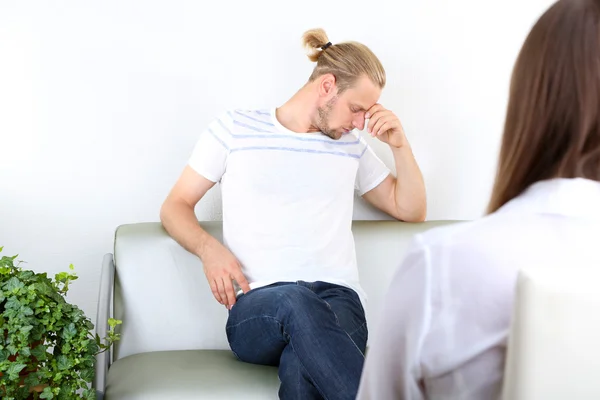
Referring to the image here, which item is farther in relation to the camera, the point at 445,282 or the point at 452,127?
the point at 452,127

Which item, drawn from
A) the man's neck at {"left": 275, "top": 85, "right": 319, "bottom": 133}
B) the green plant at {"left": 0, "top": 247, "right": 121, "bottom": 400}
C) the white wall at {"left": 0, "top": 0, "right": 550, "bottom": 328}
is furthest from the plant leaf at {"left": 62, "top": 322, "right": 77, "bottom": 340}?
the man's neck at {"left": 275, "top": 85, "right": 319, "bottom": 133}

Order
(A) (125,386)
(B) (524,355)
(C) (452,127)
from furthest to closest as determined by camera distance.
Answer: (C) (452,127), (A) (125,386), (B) (524,355)

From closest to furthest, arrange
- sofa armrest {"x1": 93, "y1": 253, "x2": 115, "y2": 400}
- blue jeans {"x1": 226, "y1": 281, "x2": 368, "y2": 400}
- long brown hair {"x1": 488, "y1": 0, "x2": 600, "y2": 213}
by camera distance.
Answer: long brown hair {"x1": 488, "y1": 0, "x2": 600, "y2": 213} → blue jeans {"x1": 226, "y1": 281, "x2": 368, "y2": 400} → sofa armrest {"x1": 93, "y1": 253, "x2": 115, "y2": 400}

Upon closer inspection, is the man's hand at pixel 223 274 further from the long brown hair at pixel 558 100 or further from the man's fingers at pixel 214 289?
the long brown hair at pixel 558 100

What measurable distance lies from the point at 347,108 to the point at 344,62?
0.13 metres

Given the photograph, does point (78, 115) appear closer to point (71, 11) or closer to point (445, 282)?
point (71, 11)

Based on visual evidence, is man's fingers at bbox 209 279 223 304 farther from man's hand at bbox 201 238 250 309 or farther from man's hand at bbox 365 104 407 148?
man's hand at bbox 365 104 407 148

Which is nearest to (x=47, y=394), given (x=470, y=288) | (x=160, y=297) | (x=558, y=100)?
(x=160, y=297)

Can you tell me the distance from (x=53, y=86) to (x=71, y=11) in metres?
0.23

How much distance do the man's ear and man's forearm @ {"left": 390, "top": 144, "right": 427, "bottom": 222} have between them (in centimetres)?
25

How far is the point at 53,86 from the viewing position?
228 centimetres

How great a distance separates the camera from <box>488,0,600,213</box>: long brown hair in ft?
2.63

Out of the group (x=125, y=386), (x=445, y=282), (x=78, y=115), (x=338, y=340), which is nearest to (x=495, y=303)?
(x=445, y=282)

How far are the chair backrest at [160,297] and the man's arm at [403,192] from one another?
50cm
